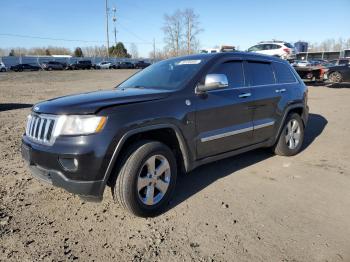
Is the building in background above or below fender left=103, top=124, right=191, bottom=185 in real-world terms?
above

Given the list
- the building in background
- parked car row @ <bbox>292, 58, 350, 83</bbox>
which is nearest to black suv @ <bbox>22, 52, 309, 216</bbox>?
parked car row @ <bbox>292, 58, 350, 83</bbox>

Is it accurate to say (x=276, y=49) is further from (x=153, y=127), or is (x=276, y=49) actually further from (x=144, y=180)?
(x=144, y=180)

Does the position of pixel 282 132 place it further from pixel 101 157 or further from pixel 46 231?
pixel 46 231

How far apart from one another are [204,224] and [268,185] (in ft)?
4.60

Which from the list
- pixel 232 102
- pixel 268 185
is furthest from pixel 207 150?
pixel 268 185

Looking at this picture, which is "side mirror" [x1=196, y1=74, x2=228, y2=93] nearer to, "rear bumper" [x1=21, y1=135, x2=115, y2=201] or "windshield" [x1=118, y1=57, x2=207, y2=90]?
"windshield" [x1=118, y1=57, x2=207, y2=90]

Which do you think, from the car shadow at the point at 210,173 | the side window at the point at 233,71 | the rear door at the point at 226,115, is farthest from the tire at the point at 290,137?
the side window at the point at 233,71

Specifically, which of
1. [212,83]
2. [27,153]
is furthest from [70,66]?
[212,83]

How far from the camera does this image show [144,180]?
11.1 ft

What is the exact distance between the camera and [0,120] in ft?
28.5

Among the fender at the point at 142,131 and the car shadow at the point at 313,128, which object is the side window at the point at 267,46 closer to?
the car shadow at the point at 313,128

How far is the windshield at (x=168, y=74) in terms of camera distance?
4016mm

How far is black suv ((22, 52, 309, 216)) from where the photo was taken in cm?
306

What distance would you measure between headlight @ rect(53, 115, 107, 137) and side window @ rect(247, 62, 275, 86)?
2.50 m
